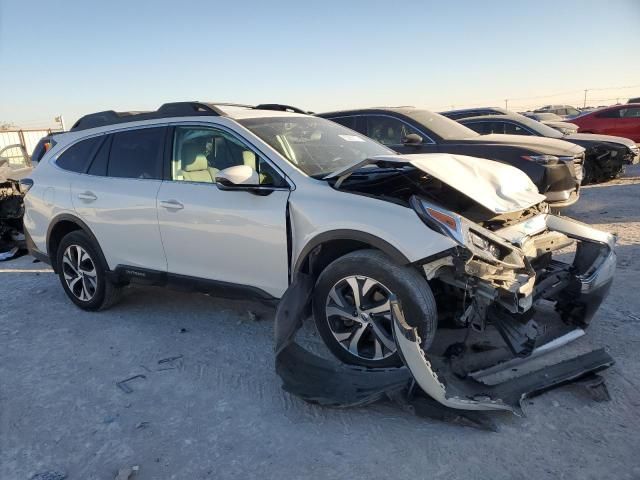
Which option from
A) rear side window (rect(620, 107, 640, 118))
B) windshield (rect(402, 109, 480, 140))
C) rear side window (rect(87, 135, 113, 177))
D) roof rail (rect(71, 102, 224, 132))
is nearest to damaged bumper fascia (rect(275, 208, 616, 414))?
A: roof rail (rect(71, 102, 224, 132))

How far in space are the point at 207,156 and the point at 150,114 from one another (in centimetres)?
87

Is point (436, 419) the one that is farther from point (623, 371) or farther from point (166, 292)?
point (166, 292)

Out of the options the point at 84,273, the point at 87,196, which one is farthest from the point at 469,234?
the point at 84,273

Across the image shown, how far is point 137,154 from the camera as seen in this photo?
4.59m

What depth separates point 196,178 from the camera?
415 cm

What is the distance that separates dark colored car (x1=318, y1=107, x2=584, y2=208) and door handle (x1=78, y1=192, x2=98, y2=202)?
12.0 feet

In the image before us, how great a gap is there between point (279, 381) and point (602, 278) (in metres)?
2.36

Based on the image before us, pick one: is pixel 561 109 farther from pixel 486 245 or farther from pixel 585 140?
pixel 486 245

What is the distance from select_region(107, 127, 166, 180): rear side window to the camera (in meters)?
4.43

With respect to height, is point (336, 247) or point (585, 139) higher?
point (585, 139)

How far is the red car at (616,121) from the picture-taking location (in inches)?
582

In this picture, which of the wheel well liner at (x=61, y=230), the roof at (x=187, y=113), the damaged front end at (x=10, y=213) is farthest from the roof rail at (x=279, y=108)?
the damaged front end at (x=10, y=213)

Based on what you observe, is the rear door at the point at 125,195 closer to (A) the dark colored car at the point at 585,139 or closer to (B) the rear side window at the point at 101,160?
(B) the rear side window at the point at 101,160

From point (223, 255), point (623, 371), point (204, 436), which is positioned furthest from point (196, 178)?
point (623, 371)
